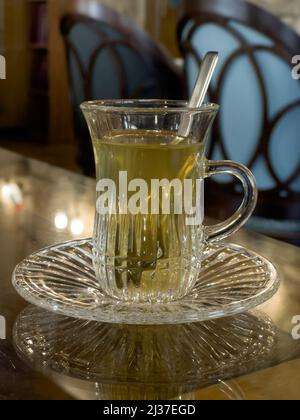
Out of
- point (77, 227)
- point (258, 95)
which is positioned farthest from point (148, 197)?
point (258, 95)

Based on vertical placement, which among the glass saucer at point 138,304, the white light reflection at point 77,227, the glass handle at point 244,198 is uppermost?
the glass handle at point 244,198

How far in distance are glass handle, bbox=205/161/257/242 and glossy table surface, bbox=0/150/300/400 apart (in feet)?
0.21

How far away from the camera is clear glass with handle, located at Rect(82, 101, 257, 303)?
53 cm

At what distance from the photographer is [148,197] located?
521 millimetres

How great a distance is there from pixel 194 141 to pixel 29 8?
13.1 ft

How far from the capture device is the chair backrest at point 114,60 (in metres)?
2.12

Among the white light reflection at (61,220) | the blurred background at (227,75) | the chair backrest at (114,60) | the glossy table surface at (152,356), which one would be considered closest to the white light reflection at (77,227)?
the white light reflection at (61,220)

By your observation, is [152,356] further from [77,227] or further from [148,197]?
[77,227]

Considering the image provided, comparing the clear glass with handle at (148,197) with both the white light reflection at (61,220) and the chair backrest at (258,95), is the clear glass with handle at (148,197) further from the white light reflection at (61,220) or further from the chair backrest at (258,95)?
the chair backrest at (258,95)

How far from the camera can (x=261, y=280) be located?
21.9 inches

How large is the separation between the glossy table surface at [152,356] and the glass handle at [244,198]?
0.21 ft

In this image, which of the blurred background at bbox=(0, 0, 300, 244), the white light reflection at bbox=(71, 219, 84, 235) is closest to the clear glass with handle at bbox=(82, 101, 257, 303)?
the white light reflection at bbox=(71, 219, 84, 235)

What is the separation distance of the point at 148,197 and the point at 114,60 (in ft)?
5.62

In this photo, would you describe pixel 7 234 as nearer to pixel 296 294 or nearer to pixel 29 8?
pixel 296 294
